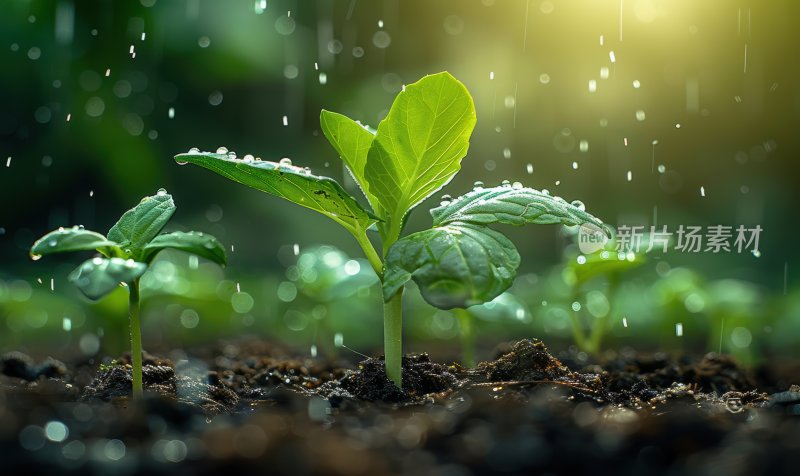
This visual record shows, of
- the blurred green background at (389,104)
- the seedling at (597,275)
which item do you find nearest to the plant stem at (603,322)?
the seedling at (597,275)

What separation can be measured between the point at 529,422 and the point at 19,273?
3394mm

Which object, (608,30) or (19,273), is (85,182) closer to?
(19,273)

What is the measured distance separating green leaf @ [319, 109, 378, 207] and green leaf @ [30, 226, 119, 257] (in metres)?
0.38

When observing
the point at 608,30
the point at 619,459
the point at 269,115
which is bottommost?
the point at 619,459

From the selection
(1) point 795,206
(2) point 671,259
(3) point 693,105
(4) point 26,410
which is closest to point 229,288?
(4) point 26,410

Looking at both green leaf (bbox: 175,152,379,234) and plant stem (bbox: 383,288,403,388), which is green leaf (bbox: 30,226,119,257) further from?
plant stem (bbox: 383,288,403,388)

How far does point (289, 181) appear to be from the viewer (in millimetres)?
1189

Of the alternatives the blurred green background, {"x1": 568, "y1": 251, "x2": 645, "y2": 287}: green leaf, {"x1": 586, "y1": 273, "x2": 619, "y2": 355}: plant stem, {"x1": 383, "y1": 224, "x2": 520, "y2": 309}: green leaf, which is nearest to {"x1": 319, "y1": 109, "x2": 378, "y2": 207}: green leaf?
{"x1": 383, "y1": 224, "x2": 520, "y2": 309}: green leaf

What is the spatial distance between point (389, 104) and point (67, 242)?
10.1ft

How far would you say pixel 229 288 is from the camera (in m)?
2.56

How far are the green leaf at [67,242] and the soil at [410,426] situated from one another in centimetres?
21

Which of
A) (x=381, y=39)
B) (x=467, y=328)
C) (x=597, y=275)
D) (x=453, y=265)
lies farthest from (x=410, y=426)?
(x=381, y=39)

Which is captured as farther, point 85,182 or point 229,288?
point 85,182

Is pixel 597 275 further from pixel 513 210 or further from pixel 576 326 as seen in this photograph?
pixel 513 210
